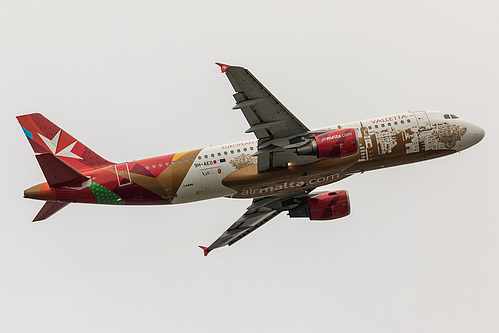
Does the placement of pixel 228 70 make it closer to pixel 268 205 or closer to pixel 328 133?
pixel 328 133

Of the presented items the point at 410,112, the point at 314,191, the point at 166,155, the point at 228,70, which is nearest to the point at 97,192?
the point at 166,155

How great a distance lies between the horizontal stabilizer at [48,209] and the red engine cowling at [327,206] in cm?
1931

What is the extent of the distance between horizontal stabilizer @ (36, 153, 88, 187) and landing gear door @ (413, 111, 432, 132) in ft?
81.4

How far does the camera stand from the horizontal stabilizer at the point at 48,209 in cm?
5662

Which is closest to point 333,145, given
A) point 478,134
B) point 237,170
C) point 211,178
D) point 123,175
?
point 237,170

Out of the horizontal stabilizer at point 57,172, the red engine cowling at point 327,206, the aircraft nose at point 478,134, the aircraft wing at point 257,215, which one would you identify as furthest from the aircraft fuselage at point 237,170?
the aircraft wing at point 257,215

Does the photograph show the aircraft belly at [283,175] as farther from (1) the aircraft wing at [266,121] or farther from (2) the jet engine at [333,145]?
(2) the jet engine at [333,145]

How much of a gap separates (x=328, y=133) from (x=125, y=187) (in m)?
14.9

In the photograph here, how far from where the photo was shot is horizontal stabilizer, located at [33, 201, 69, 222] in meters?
56.6

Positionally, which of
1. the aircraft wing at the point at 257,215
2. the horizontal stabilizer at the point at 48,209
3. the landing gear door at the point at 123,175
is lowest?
the aircraft wing at the point at 257,215

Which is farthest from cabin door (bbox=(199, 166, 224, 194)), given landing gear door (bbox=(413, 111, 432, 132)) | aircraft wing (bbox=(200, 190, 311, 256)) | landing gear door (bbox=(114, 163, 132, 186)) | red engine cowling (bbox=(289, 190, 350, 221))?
landing gear door (bbox=(413, 111, 432, 132))

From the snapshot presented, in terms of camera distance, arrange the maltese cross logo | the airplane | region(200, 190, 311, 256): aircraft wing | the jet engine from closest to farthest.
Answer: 1. the airplane
2. the jet engine
3. the maltese cross logo
4. region(200, 190, 311, 256): aircraft wing

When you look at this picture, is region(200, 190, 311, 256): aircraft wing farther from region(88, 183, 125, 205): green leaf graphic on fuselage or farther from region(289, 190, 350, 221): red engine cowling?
region(88, 183, 125, 205): green leaf graphic on fuselage

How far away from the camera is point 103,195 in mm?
56094
